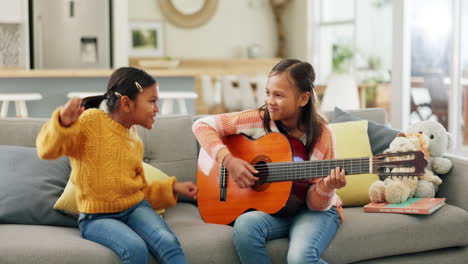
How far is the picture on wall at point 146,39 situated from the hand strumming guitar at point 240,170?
7.38 meters

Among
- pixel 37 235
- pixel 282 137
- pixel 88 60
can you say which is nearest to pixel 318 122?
pixel 282 137

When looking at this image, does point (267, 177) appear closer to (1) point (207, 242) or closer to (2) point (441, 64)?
(1) point (207, 242)

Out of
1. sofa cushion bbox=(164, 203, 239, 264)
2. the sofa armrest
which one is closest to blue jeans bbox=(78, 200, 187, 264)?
sofa cushion bbox=(164, 203, 239, 264)

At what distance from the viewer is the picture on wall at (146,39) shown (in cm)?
936

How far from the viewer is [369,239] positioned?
2355 mm

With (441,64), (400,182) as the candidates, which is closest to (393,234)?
(400,182)

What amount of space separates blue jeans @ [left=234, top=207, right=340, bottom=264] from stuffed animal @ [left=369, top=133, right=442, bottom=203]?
397 millimetres

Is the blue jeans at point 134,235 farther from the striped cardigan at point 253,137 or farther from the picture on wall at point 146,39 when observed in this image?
the picture on wall at point 146,39

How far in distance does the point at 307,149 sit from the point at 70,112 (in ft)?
2.87

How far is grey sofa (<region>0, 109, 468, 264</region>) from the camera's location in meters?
2.04

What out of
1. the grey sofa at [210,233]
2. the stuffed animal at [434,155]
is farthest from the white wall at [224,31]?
the stuffed animal at [434,155]

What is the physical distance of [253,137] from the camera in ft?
7.87

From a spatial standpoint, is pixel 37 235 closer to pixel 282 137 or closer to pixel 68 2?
pixel 282 137

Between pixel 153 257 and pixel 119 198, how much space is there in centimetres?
23
